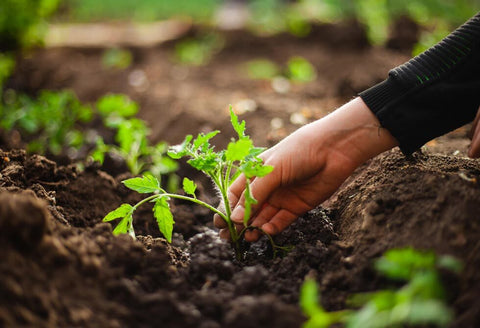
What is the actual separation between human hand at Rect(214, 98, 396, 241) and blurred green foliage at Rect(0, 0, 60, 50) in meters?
4.67

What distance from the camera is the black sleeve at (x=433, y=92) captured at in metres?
1.88

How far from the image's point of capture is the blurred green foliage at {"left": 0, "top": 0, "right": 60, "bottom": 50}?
531 centimetres

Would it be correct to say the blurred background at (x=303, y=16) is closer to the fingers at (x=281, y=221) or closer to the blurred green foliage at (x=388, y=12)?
the blurred green foliage at (x=388, y=12)

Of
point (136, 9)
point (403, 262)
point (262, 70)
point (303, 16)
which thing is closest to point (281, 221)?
point (403, 262)

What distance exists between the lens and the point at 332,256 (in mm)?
1750

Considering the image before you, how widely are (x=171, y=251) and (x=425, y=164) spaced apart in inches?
51.2

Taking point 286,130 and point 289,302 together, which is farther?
point 286,130

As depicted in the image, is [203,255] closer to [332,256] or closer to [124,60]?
[332,256]

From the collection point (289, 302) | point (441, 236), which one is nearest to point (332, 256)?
point (289, 302)

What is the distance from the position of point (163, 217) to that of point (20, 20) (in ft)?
15.3

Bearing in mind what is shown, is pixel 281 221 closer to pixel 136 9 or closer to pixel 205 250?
pixel 205 250

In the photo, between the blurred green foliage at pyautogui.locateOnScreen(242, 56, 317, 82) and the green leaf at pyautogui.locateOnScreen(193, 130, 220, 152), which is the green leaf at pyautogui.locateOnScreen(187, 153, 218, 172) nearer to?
the green leaf at pyautogui.locateOnScreen(193, 130, 220, 152)

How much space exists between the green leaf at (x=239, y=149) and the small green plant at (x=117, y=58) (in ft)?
15.1

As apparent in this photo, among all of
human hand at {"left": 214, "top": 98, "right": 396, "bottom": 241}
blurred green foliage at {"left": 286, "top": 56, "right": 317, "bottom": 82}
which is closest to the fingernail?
human hand at {"left": 214, "top": 98, "right": 396, "bottom": 241}
